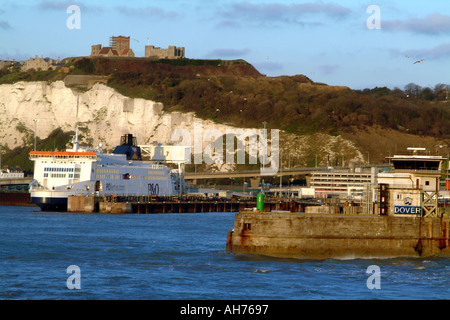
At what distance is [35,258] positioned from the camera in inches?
1863

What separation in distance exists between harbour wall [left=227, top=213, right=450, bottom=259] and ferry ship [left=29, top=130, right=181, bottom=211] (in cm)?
6850

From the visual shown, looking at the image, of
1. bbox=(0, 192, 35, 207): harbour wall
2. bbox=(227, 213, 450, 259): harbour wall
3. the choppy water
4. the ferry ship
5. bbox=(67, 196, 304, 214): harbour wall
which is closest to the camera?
the choppy water

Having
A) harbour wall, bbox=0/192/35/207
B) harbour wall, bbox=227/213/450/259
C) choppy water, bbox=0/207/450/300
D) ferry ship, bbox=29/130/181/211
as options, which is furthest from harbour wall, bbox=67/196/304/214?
harbour wall, bbox=227/213/450/259

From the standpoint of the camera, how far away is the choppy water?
116ft

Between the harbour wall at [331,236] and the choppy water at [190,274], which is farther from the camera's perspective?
the harbour wall at [331,236]

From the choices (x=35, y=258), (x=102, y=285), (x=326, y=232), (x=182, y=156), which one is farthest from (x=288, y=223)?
(x=182, y=156)

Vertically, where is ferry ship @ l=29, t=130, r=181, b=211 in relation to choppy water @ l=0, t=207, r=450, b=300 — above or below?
above

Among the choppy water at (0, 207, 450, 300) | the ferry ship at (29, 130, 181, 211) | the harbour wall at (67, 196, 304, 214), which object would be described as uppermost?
the ferry ship at (29, 130, 181, 211)

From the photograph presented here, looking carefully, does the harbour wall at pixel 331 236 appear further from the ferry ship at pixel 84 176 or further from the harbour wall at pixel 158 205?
the ferry ship at pixel 84 176

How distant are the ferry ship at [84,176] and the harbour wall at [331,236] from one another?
68503 mm

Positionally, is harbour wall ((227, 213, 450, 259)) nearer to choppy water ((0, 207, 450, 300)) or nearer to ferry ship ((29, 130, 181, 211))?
choppy water ((0, 207, 450, 300))

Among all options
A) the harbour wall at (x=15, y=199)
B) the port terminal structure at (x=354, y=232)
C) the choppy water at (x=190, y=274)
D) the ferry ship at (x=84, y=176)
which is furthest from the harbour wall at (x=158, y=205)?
the port terminal structure at (x=354, y=232)

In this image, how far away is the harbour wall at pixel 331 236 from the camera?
43.7 meters

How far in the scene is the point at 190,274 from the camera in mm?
40688
